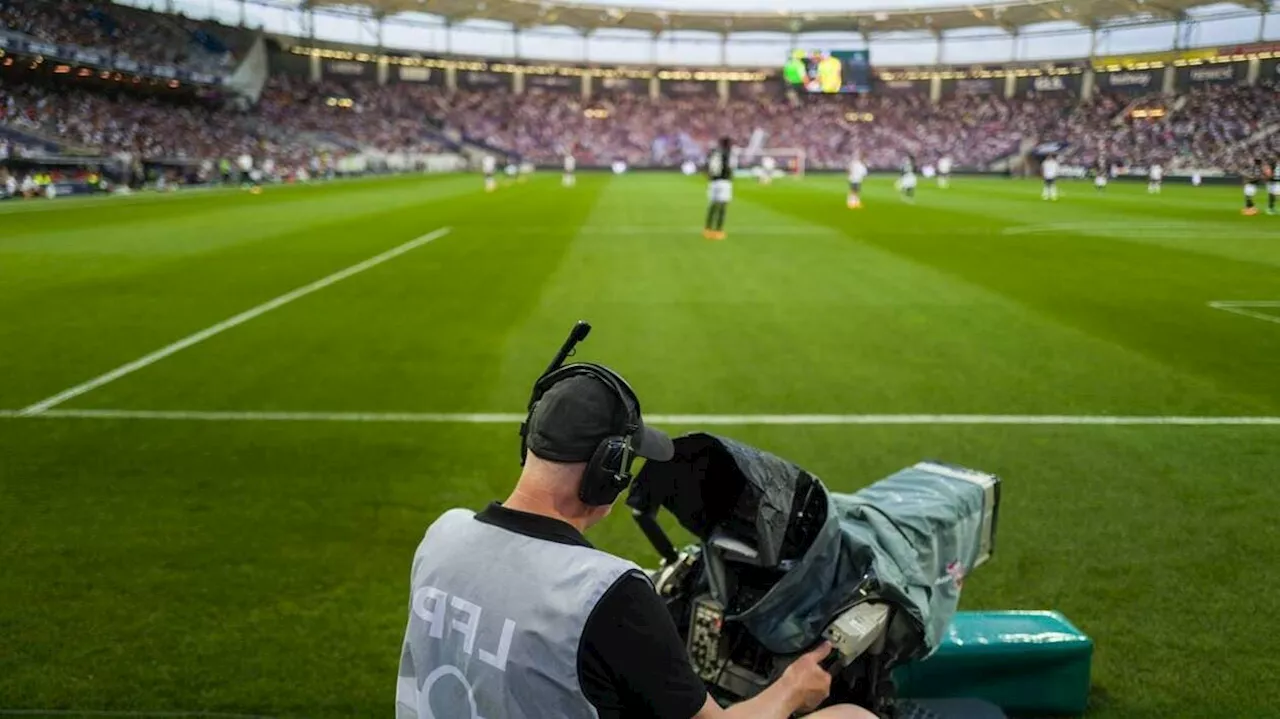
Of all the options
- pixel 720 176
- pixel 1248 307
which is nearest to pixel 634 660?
pixel 1248 307

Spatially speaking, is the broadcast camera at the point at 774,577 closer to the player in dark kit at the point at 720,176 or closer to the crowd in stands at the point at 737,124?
the player in dark kit at the point at 720,176

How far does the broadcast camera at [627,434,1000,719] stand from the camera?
2939mm

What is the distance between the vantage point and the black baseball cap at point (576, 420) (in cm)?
230

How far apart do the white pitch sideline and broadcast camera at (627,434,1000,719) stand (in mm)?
4289

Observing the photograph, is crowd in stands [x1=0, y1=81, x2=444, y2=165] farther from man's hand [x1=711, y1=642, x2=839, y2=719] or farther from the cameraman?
man's hand [x1=711, y1=642, x2=839, y2=719]

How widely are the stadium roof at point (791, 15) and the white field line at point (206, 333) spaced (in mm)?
62484

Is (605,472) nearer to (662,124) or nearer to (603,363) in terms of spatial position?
(603,363)

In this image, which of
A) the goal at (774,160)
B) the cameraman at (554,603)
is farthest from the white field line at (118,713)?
the goal at (774,160)

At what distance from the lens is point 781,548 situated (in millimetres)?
3012

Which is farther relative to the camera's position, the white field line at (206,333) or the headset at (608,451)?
the white field line at (206,333)

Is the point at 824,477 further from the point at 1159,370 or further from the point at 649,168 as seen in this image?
the point at 649,168

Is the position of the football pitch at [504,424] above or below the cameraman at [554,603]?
below

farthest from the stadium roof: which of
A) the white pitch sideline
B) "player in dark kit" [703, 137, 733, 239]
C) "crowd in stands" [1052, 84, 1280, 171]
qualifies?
the white pitch sideline

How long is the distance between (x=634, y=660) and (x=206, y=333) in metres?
10.4
